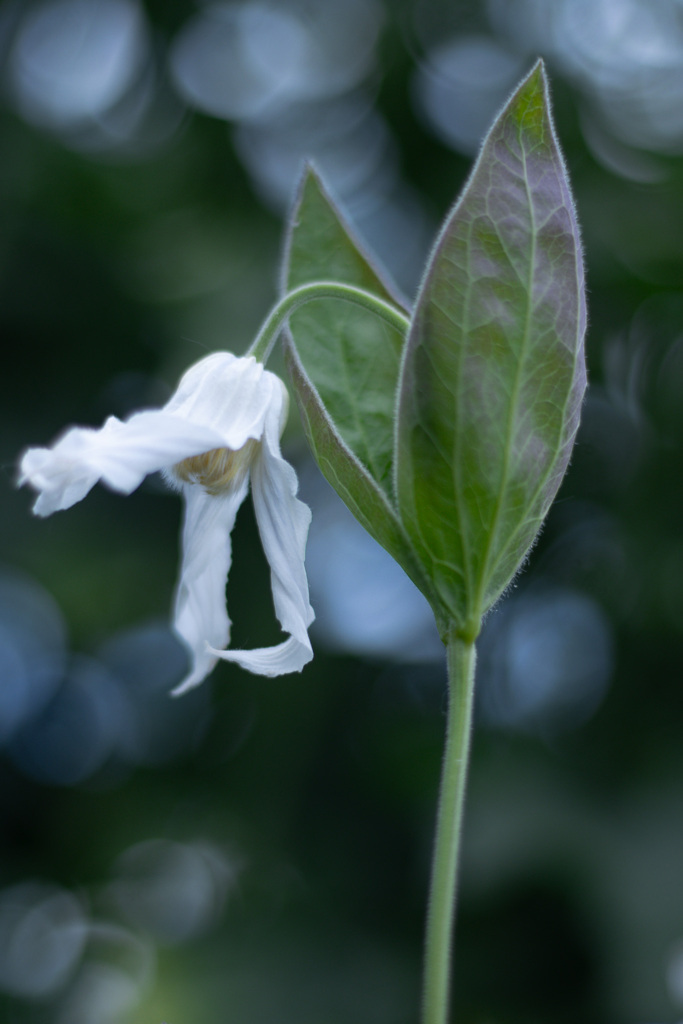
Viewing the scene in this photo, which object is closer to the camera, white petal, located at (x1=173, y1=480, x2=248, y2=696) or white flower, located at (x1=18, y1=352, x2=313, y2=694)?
white flower, located at (x1=18, y1=352, x2=313, y2=694)

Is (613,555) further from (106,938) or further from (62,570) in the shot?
(106,938)

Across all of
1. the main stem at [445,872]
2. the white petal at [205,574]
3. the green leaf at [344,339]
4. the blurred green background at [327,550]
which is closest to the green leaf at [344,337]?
the green leaf at [344,339]

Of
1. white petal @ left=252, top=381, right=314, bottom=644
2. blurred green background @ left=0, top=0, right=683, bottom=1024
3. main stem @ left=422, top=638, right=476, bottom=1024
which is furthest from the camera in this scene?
blurred green background @ left=0, top=0, right=683, bottom=1024

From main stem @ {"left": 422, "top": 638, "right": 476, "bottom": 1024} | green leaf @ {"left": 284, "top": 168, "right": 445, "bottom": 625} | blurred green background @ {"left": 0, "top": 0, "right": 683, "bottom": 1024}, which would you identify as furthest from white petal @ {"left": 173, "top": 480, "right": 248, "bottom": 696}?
blurred green background @ {"left": 0, "top": 0, "right": 683, "bottom": 1024}

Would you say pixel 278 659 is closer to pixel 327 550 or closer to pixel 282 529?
pixel 282 529

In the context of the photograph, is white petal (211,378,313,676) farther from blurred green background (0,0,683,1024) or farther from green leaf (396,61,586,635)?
blurred green background (0,0,683,1024)

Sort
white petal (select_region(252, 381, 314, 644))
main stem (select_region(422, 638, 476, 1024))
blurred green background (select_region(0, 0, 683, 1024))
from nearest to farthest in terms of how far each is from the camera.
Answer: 1. main stem (select_region(422, 638, 476, 1024))
2. white petal (select_region(252, 381, 314, 644))
3. blurred green background (select_region(0, 0, 683, 1024))
